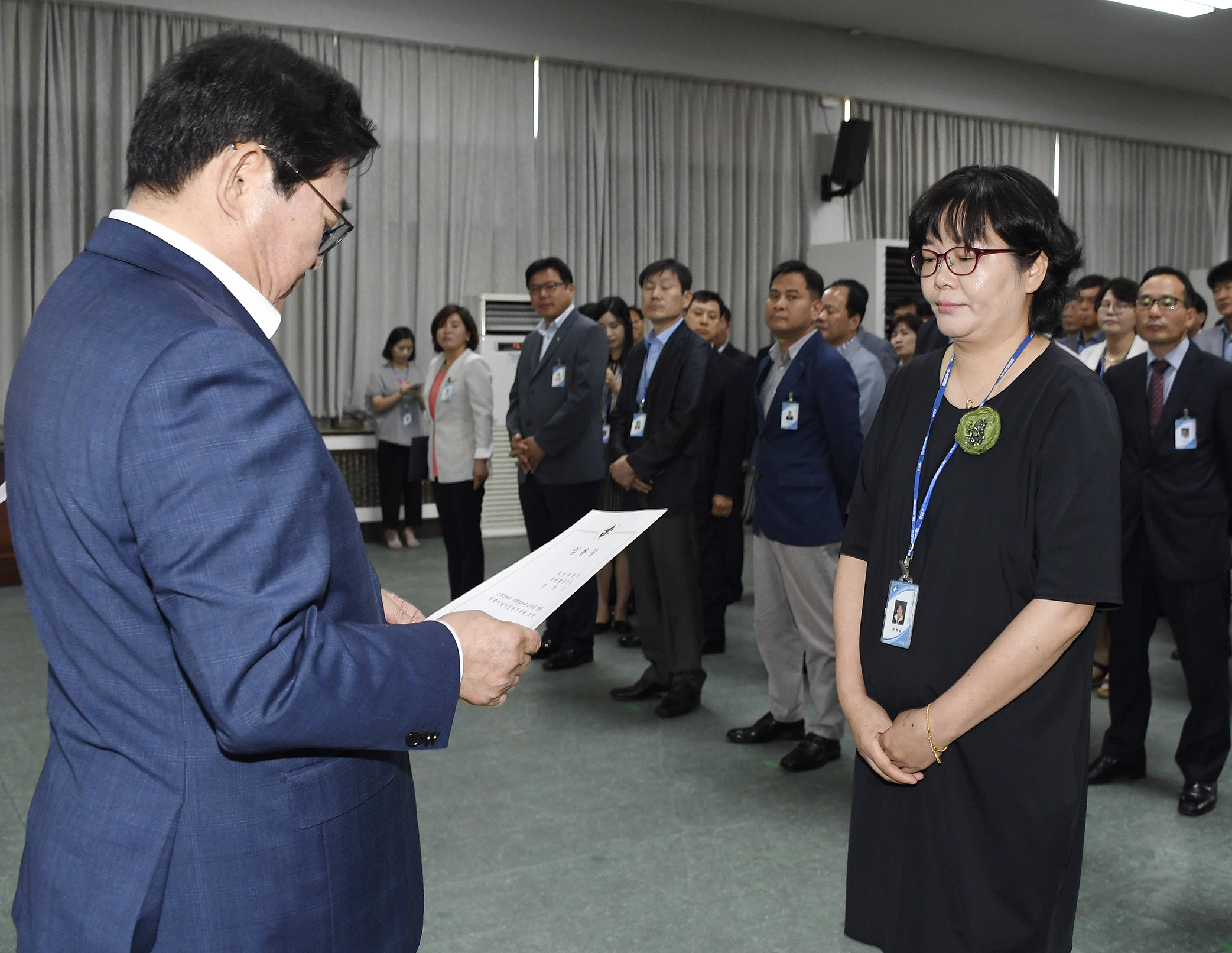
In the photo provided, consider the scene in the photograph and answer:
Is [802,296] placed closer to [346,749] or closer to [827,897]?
[827,897]

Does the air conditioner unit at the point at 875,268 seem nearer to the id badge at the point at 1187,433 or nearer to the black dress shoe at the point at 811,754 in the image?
the id badge at the point at 1187,433

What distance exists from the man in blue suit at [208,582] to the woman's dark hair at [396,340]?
21.1 feet

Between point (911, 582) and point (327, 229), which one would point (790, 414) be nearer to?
point (911, 582)

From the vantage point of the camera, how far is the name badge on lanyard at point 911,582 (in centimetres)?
145

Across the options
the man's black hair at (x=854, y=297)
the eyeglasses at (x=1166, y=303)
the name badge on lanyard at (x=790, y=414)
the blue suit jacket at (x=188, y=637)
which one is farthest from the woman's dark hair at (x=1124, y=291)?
the blue suit jacket at (x=188, y=637)

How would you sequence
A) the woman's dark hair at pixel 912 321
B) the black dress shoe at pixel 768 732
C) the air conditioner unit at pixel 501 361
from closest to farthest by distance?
1. the black dress shoe at pixel 768 732
2. the woman's dark hair at pixel 912 321
3. the air conditioner unit at pixel 501 361

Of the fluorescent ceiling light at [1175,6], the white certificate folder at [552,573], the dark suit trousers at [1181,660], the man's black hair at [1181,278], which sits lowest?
the dark suit trousers at [1181,660]

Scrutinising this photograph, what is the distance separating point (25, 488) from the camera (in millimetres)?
894

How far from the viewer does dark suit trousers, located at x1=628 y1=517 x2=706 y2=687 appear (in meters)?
3.83

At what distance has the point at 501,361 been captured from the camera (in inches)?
299

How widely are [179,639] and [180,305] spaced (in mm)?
278

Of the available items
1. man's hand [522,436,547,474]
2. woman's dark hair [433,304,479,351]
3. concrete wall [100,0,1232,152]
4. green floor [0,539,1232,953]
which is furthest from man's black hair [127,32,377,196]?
concrete wall [100,0,1232,152]

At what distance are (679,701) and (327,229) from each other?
299 cm

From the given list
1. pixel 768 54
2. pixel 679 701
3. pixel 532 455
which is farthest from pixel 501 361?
pixel 679 701
